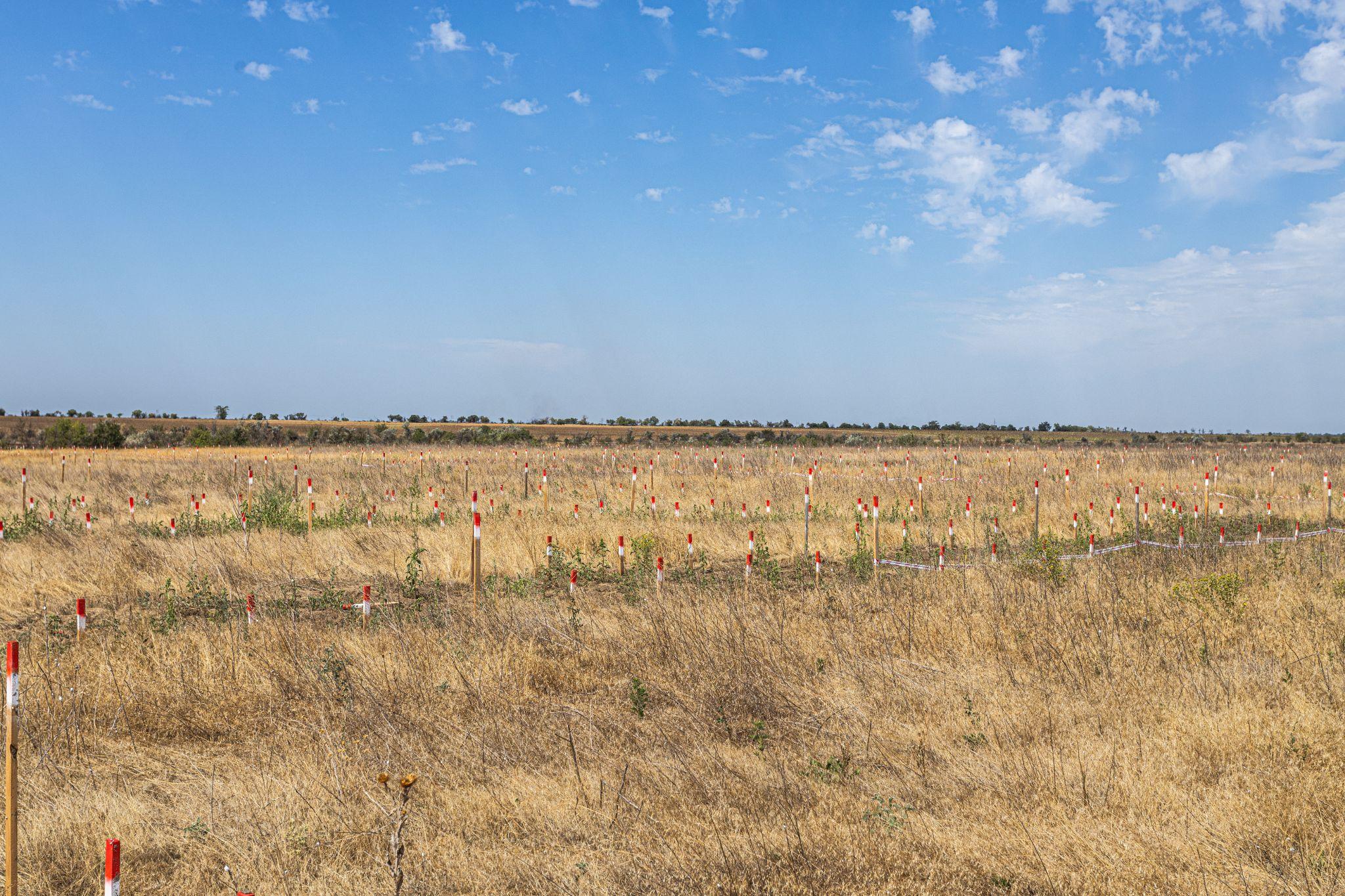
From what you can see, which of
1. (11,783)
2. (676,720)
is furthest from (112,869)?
(676,720)

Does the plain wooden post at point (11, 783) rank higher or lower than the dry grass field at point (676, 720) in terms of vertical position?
higher

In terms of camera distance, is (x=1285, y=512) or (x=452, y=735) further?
(x=1285, y=512)

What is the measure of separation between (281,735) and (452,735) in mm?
1258

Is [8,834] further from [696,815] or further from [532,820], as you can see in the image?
[696,815]

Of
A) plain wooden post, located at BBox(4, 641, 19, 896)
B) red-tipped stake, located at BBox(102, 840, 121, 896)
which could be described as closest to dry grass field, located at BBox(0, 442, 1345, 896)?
plain wooden post, located at BBox(4, 641, 19, 896)

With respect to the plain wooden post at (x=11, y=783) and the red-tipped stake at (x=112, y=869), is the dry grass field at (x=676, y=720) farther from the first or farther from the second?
the red-tipped stake at (x=112, y=869)

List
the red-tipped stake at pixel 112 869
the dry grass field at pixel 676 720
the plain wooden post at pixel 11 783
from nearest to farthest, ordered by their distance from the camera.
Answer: the red-tipped stake at pixel 112 869
the plain wooden post at pixel 11 783
the dry grass field at pixel 676 720

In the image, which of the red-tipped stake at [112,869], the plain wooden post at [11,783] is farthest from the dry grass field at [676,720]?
the red-tipped stake at [112,869]

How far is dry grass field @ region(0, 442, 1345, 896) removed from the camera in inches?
168

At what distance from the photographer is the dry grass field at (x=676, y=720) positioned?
4.27m

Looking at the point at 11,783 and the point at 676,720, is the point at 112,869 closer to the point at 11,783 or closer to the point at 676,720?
the point at 11,783

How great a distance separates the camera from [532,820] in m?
4.73

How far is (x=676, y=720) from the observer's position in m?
6.24

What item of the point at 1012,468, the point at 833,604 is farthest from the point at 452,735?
the point at 1012,468
